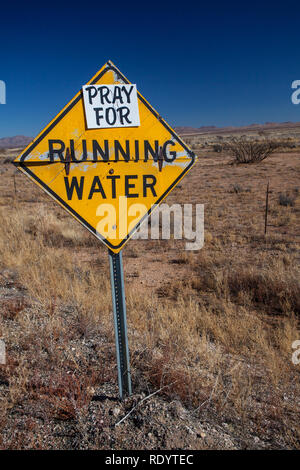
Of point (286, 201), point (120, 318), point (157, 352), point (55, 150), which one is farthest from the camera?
point (286, 201)

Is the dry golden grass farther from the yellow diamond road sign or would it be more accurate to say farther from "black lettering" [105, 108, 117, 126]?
"black lettering" [105, 108, 117, 126]

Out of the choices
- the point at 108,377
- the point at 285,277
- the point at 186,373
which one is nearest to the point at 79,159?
the point at 108,377

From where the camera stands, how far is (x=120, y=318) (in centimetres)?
233

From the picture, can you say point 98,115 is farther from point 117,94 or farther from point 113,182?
point 113,182

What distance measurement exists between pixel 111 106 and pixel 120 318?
146cm

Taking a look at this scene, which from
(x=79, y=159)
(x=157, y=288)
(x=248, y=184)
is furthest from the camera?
(x=248, y=184)

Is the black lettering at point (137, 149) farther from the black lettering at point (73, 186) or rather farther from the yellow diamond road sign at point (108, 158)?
the black lettering at point (73, 186)

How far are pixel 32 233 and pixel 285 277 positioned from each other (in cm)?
662

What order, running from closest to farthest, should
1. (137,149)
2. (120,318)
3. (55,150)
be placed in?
(55,150) < (137,149) < (120,318)

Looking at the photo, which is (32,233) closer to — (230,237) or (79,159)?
(230,237)

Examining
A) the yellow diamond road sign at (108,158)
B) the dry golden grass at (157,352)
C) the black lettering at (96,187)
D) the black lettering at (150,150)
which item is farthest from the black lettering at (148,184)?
the dry golden grass at (157,352)

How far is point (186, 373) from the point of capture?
2783 mm

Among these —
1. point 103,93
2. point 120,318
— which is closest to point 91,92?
point 103,93

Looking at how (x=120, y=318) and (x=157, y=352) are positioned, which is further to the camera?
(x=157, y=352)
